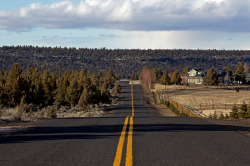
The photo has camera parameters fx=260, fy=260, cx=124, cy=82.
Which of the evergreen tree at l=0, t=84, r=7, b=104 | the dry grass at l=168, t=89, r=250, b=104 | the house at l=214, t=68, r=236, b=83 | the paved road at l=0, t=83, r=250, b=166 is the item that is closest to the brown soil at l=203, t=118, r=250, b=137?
the paved road at l=0, t=83, r=250, b=166

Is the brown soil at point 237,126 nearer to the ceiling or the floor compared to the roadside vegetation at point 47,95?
nearer to the ceiling

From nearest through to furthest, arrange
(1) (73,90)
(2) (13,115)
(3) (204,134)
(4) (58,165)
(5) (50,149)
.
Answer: (4) (58,165), (5) (50,149), (3) (204,134), (2) (13,115), (1) (73,90)

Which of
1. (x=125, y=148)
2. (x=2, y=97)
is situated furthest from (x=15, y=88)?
(x=125, y=148)

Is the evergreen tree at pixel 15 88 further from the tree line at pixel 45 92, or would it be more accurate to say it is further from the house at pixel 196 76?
the house at pixel 196 76

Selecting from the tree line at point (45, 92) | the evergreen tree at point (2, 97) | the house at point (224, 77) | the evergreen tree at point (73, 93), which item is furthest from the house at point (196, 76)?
the evergreen tree at point (2, 97)

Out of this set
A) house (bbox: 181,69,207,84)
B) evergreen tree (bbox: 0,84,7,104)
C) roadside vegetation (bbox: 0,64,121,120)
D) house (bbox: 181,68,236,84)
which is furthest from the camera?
house (bbox: 181,69,207,84)

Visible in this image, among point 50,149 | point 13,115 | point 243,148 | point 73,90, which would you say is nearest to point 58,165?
point 50,149

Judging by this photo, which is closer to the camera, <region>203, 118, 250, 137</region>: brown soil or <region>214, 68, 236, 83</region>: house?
<region>203, 118, 250, 137</region>: brown soil

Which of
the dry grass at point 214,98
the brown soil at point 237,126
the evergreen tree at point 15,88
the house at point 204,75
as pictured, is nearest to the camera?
the brown soil at point 237,126

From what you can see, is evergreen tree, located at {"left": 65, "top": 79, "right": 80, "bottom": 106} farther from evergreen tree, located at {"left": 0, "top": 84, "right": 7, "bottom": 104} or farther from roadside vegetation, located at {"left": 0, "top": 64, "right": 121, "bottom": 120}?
evergreen tree, located at {"left": 0, "top": 84, "right": 7, "bottom": 104}

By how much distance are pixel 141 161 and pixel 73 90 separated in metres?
50.1

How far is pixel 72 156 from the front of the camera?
534 cm

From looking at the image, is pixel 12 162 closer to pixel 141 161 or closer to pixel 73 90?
pixel 141 161

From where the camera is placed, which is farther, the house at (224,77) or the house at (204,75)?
the house at (204,75)
